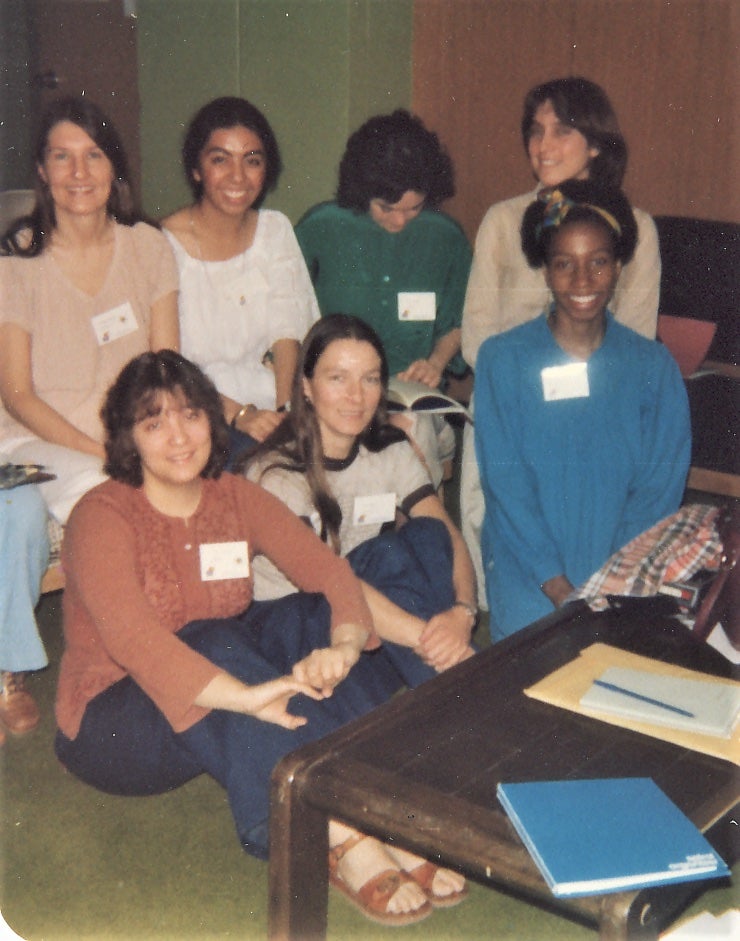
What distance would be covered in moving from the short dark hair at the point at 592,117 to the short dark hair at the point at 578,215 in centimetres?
30

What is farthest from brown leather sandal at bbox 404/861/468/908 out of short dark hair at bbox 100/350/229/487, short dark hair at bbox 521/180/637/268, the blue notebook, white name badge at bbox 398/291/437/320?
white name badge at bbox 398/291/437/320

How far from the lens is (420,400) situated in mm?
3035

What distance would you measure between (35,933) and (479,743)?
0.90 metres

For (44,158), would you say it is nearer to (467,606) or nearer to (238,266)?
(238,266)

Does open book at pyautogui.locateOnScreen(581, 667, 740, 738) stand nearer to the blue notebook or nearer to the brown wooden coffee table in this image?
the brown wooden coffee table

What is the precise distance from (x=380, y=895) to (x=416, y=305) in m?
1.83

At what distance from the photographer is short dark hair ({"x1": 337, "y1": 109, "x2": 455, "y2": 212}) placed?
3.12 metres

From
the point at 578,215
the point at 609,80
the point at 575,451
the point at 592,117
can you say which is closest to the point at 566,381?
the point at 575,451

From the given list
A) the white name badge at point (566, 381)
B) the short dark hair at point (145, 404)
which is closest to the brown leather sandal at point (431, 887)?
the short dark hair at point (145, 404)

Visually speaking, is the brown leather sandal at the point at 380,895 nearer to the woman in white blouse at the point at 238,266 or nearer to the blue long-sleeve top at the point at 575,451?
the blue long-sleeve top at the point at 575,451

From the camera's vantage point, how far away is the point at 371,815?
135cm

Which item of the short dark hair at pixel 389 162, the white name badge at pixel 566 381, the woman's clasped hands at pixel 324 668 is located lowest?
the woman's clasped hands at pixel 324 668

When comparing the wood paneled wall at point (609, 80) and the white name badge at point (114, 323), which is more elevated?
the wood paneled wall at point (609, 80)

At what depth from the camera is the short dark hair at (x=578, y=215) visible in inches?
101
